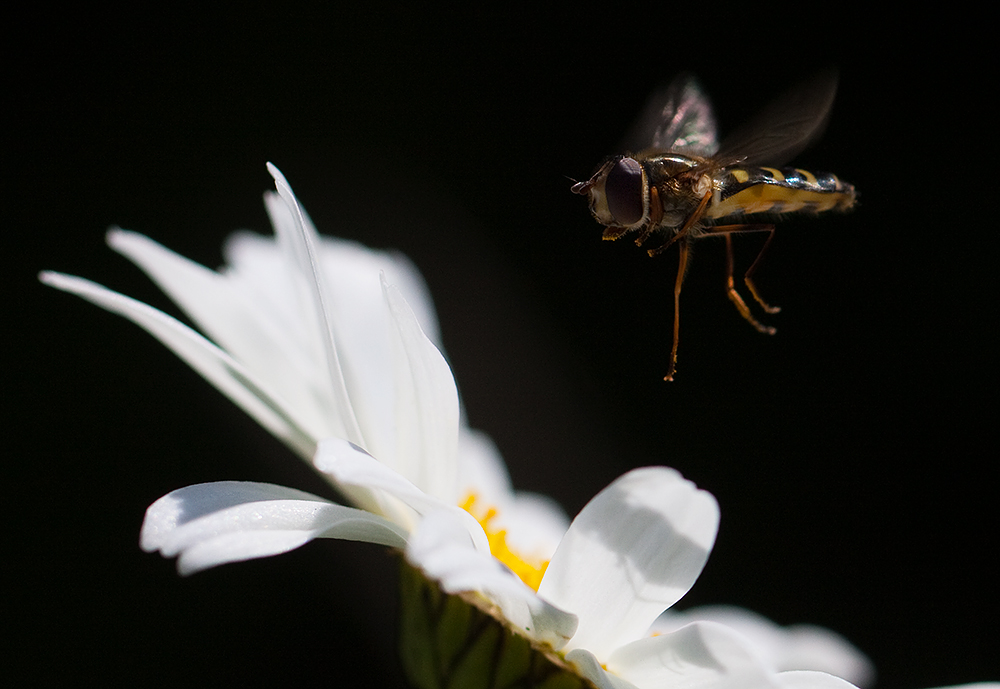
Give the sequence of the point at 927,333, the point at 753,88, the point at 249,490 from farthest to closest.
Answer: the point at 753,88 < the point at 927,333 < the point at 249,490

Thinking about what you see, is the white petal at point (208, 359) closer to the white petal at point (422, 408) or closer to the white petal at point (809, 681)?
the white petal at point (422, 408)

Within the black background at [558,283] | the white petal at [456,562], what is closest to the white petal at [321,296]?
the white petal at [456,562]

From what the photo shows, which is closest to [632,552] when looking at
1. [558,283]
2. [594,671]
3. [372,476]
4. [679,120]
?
[594,671]

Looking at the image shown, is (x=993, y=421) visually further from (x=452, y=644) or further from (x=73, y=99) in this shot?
(x=73, y=99)

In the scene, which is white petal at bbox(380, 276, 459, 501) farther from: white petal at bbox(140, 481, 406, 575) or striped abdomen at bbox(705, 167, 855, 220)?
striped abdomen at bbox(705, 167, 855, 220)

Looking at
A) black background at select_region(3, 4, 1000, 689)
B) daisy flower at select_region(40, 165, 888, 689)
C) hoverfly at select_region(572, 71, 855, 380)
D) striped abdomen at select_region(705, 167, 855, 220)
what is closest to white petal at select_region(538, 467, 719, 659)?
daisy flower at select_region(40, 165, 888, 689)

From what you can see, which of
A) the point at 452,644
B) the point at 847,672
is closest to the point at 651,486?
the point at 452,644
